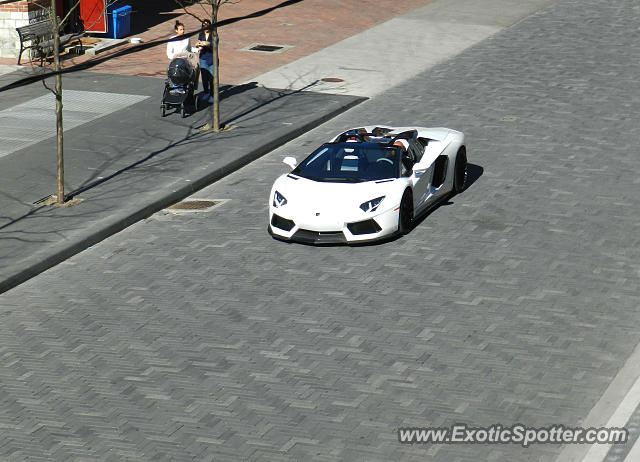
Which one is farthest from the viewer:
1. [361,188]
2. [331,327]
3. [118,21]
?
[118,21]

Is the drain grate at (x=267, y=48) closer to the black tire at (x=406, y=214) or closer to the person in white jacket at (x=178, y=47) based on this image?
the person in white jacket at (x=178, y=47)

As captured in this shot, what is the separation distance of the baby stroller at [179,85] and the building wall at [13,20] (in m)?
6.61

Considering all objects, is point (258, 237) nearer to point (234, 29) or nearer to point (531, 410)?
point (531, 410)

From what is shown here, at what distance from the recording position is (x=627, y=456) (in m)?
9.78

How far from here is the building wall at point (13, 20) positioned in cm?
2706

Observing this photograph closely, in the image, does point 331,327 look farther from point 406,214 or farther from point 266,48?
point 266,48

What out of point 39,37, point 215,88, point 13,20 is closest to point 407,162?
point 215,88

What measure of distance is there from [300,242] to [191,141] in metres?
5.87

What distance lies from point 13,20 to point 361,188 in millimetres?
14965

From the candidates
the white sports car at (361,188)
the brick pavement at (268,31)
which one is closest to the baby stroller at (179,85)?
the brick pavement at (268,31)

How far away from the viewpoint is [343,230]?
15.2 meters

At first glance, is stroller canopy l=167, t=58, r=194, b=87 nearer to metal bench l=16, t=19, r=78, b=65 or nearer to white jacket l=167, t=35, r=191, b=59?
white jacket l=167, t=35, r=191, b=59

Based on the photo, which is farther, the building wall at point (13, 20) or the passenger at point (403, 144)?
the building wall at point (13, 20)

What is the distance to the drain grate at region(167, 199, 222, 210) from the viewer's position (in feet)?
57.0
